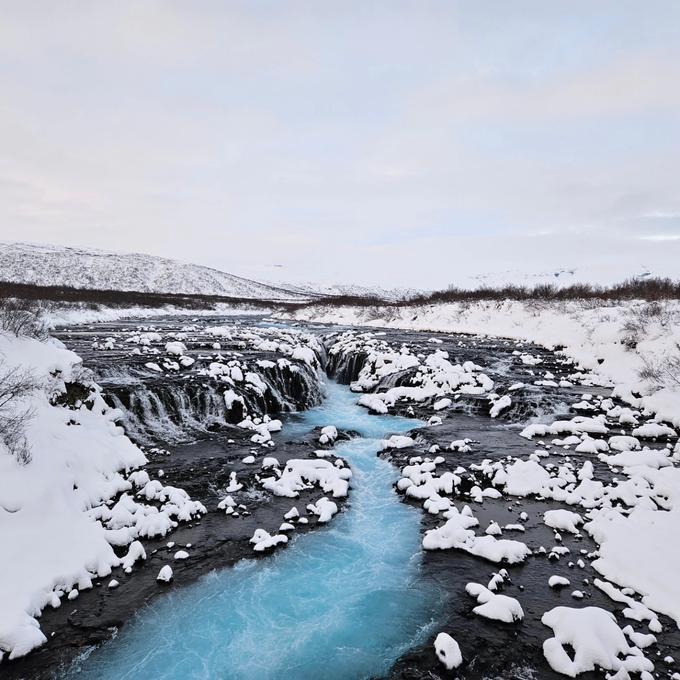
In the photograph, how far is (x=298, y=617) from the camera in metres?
6.40

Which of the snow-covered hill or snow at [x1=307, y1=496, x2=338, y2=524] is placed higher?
the snow-covered hill

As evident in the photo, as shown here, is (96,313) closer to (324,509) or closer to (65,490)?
(65,490)

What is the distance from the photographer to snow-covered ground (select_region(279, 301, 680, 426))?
1530 centimetres

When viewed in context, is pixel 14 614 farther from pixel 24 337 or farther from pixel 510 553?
pixel 24 337

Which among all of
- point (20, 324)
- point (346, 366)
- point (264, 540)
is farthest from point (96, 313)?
point (264, 540)

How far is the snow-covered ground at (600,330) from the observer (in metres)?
15.3

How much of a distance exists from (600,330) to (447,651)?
70.8 ft

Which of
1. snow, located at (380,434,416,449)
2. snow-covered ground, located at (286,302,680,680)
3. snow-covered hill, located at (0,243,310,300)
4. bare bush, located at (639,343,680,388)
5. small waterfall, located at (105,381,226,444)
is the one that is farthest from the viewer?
snow-covered hill, located at (0,243,310,300)

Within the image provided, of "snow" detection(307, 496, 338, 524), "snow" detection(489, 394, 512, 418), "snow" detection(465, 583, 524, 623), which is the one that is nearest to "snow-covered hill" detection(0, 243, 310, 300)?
"snow" detection(489, 394, 512, 418)

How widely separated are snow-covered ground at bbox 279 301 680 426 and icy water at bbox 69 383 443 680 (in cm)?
1081

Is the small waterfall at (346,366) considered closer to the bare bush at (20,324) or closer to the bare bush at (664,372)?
the bare bush at (664,372)

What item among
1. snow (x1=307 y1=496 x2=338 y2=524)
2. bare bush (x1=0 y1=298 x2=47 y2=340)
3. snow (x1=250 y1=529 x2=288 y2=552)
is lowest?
snow (x1=250 y1=529 x2=288 y2=552)

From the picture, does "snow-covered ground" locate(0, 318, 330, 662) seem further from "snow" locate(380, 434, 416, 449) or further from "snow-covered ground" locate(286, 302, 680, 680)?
"snow-covered ground" locate(286, 302, 680, 680)

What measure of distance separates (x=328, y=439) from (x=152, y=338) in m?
13.9
